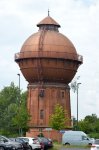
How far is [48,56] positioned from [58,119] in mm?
10399

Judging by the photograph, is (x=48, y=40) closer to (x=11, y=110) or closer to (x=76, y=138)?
(x=76, y=138)

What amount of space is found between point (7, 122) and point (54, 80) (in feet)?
103

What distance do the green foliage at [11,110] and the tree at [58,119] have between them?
441cm

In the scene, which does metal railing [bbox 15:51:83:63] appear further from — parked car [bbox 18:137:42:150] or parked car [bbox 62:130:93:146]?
parked car [bbox 18:137:42:150]

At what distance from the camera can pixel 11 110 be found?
123 meters

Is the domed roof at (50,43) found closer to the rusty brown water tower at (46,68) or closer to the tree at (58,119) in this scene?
the rusty brown water tower at (46,68)

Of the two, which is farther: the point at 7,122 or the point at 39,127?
the point at 7,122

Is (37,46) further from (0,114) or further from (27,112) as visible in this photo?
(0,114)

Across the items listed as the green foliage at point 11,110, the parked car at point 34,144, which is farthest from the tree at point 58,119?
the parked car at point 34,144

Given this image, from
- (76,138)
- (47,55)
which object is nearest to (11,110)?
(47,55)

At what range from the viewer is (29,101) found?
9675 cm

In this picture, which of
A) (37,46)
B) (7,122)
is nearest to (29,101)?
(37,46)

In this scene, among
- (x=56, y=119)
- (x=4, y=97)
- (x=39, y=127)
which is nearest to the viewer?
(x=56, y=119)

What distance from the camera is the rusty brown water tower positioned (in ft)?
308
